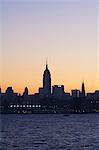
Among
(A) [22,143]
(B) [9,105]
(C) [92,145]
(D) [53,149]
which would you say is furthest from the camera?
(B) [9,105]

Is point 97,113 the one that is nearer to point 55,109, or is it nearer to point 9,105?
point 55,109

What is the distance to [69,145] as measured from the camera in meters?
45.5

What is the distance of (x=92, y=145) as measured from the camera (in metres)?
44.7

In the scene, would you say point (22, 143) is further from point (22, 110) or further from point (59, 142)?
point (22, 110)

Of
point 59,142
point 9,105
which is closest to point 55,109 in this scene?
point 9,105

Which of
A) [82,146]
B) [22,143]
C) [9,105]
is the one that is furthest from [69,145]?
[9,105]

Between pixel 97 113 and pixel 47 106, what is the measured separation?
1746cm

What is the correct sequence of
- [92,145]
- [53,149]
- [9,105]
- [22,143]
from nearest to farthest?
1. [53,149]
2. [92,145]
3. [22,143]
4. [9,105]

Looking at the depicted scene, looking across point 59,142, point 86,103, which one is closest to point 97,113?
point 86,103

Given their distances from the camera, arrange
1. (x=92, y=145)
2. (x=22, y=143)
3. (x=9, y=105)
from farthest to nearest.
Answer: (x=9, y=105) → (x=22, y=143) → (x=92, y=145)

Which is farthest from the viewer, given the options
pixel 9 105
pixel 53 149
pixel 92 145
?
pixel 9 105

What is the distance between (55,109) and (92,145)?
130550 mm

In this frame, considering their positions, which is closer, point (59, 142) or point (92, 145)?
point (92, 145)

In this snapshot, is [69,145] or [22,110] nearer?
[69,145]
